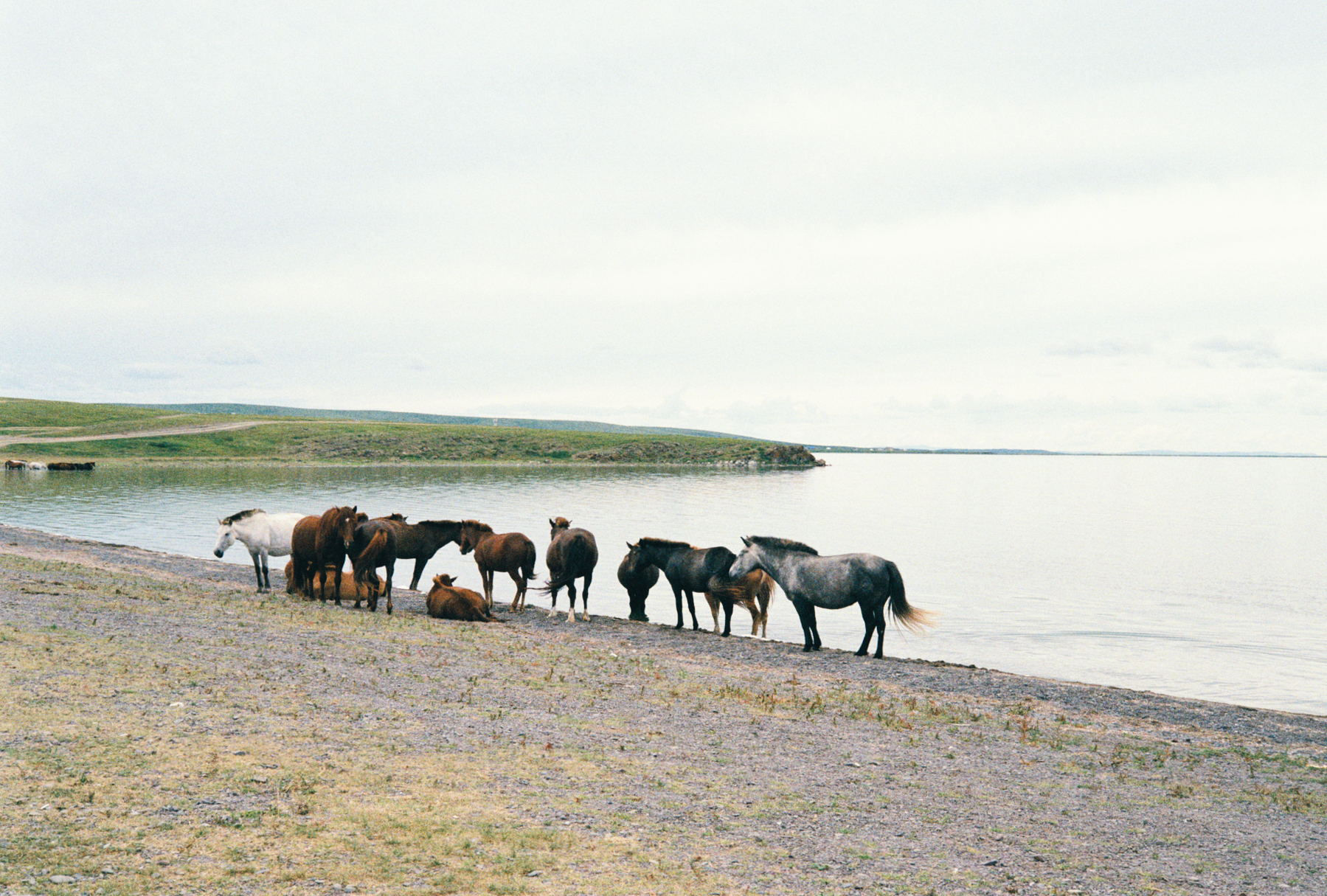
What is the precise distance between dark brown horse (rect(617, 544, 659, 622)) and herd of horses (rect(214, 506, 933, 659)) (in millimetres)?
27

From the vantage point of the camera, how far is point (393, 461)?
456 ft

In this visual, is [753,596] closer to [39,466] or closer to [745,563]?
[745,563]

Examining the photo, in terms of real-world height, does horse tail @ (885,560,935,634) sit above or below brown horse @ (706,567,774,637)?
above

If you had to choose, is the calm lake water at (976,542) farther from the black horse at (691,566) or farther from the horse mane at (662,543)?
the horse mane at (662,543)

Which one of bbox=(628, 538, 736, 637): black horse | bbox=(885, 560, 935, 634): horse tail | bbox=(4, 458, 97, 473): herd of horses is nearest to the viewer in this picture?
bbox=(885, 560, 935, 634): horse tail

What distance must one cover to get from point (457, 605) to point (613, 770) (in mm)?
11504

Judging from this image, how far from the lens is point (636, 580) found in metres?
22.6

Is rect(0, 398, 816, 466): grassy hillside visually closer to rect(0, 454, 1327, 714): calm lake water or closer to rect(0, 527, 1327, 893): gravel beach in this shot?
rect(0, 454, 1327, 714): calm lake water

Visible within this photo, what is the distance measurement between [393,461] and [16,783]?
136808mm

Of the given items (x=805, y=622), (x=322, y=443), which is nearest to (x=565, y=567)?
(x=805, y=622)

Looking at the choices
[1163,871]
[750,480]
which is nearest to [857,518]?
[750,480]

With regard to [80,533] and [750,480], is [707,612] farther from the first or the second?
[750,480]

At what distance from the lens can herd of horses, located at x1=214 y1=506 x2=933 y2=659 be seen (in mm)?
18469

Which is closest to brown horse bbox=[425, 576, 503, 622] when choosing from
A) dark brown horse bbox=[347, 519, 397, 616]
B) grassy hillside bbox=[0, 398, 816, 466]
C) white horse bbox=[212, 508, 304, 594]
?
dark brown horse bbox=[347, 519, 397, 616]
